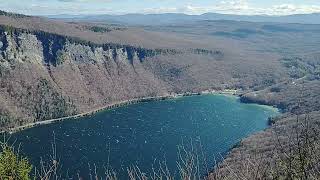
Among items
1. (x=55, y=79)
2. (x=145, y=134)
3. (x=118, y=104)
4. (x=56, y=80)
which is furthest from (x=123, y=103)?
(x=145, y=134)

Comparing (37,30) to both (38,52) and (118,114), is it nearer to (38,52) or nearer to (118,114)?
(38,52)

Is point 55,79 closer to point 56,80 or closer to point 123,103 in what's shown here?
point 56,80

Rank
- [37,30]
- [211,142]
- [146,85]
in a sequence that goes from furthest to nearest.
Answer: [146,85]
[37,30]
[211,142]

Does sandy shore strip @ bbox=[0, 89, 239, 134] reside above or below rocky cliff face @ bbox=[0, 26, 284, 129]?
below

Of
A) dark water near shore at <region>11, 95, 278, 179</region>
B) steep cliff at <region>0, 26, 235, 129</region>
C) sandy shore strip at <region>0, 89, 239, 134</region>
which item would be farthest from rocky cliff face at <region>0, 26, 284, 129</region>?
dark water near shore at <region>11, 95, 278, 179</region>

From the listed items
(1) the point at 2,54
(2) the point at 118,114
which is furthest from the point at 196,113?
(1) the point at 2,54

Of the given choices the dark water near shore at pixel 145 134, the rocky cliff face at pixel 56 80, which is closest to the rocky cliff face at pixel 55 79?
the rocky cliff face at pixel 56 80

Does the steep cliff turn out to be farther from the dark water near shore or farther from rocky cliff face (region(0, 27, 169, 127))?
the dark water near shore

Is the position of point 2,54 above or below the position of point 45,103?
above
